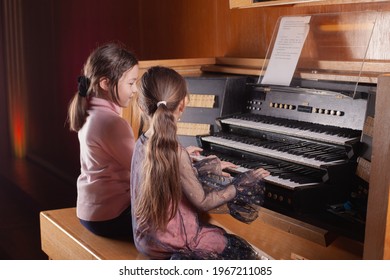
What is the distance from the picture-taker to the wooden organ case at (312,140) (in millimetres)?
1981

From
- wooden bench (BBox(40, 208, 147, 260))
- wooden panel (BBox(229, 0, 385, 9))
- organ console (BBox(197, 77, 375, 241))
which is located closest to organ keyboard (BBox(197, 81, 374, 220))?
organ console (BBox(197, 77, 375, 241))

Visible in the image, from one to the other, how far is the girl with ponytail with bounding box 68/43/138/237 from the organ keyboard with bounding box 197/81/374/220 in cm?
39

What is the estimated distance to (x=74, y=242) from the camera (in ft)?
7.14

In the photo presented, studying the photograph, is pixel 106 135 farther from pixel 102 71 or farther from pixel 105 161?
pixel 102 71

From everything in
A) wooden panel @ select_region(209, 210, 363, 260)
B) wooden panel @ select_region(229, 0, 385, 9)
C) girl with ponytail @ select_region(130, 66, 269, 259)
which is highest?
wooden panel @ select_region(229, 0, 385, 9)

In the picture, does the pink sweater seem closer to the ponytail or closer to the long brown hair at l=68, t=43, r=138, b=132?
the long brown hair at l=68, t=43, r=138, b=132

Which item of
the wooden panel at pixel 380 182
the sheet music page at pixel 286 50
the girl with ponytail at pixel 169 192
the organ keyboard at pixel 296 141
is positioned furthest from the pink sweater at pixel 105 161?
the wooden panel at pixel 380 182

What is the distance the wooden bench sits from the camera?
204cm

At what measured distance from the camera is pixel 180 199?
179 centimetres

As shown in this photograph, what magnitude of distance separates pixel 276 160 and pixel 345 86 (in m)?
0.34

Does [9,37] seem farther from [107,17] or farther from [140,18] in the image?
[140,18]

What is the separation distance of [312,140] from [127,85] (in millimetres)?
644
